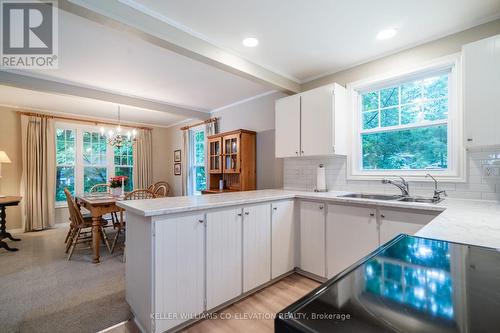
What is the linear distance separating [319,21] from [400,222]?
6.19 ft

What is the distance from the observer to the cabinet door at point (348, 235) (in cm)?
215

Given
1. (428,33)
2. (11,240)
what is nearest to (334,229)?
(428,33)

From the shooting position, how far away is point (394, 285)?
2.00ft

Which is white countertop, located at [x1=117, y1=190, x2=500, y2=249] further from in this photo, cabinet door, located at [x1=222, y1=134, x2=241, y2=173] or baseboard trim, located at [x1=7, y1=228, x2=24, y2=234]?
baseboard trim, located at [x1=7, y1=228, x2=24, y2=234]

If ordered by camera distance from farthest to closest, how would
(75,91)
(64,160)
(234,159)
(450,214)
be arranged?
1. (64,160)
2. (234,159)
3. (75,91)
4. (450,214)

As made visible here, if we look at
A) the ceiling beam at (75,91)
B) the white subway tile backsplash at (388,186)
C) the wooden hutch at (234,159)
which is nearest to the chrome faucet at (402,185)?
the white subway tile backsplash at (388,186)

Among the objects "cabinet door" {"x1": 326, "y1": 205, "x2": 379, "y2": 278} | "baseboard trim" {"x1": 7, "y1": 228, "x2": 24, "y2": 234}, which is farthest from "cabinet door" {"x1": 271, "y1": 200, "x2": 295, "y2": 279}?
"baseboard trim" {"x1": 7, "y1": 228, "x2": 24, "y2": 234}

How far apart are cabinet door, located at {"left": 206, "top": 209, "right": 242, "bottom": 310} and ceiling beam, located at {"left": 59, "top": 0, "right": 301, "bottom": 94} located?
156 centimetres

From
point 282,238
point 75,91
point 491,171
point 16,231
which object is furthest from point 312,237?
point 16,231

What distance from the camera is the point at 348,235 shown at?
2.28m

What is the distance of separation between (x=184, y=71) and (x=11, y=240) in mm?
4272

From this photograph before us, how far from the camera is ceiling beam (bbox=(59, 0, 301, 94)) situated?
1.67 meters

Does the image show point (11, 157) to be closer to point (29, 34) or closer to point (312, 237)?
point (29, 34)

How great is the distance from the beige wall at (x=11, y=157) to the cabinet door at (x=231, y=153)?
165 inches
